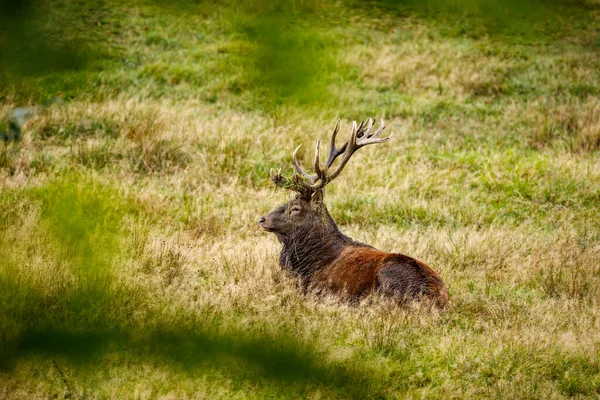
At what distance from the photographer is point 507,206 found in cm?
1040

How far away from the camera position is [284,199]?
32.4 ft

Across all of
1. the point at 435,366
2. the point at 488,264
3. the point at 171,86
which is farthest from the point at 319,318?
the point at 171,86

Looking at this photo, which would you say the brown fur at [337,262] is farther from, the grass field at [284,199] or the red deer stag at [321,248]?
the grass field at [284,199]

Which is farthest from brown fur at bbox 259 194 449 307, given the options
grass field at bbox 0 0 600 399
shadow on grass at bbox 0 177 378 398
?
shadow on grass at bbox 0 177 378 398

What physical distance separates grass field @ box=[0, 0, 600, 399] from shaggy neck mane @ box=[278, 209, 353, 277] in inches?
10.6

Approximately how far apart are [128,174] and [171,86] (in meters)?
6.15

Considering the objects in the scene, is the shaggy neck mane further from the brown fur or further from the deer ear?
the deer ear

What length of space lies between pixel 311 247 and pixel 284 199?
2.80 m

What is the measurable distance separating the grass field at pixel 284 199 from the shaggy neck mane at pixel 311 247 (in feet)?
0.88

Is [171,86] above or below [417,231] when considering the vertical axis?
above

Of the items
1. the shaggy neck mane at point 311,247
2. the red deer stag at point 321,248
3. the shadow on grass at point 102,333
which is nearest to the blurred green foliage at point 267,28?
the shadow on grass at point 102,333

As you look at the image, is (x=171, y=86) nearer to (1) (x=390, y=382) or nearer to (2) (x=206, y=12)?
(1) (x=390, y=382)

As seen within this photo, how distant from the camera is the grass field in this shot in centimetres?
109

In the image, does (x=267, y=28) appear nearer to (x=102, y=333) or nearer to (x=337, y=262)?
(x=102, y=333)
